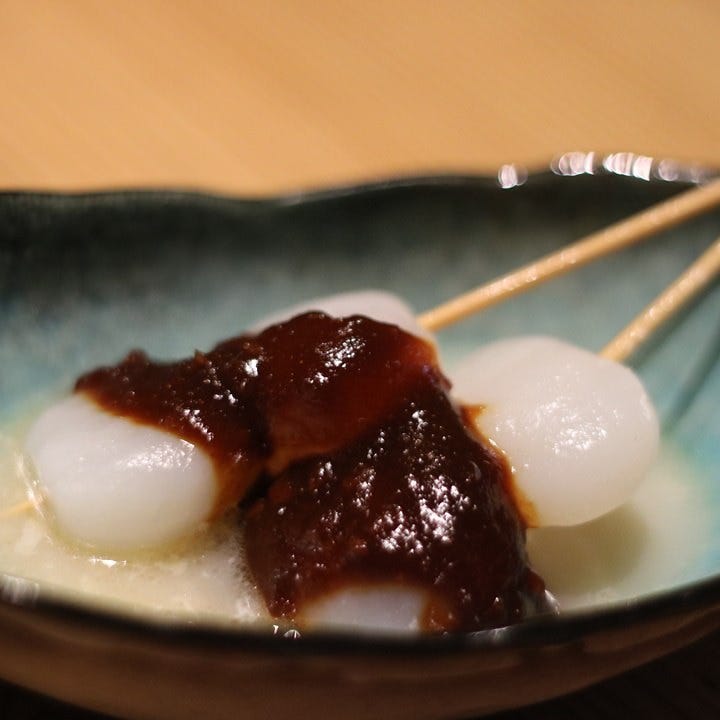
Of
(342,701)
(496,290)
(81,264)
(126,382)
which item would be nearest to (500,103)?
(496,290)

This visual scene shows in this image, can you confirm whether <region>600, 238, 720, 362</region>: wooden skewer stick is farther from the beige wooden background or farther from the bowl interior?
the beige wooden background

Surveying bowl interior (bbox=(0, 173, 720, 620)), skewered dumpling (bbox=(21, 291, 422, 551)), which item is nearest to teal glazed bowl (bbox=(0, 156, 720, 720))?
bowl interior (bbox=(0, 173, 720, 620))

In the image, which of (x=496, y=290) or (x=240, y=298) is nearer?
(x=496, y=290)

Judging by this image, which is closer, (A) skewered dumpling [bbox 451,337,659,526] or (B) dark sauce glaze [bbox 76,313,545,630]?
(B) dark sauce glaze [bbox 76,313,545,630]

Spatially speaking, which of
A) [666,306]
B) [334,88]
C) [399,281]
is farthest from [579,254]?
[334,88]

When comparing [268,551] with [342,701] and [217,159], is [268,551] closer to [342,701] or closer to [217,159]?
[342,701]

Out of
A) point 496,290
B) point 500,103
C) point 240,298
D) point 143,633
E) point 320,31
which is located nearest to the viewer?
point 143,633

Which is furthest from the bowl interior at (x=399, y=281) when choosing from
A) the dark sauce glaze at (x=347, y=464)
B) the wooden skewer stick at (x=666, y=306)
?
the dark sauce glaze at (x=347, y=464)

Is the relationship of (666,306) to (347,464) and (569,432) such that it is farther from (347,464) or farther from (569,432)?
(347,464)
